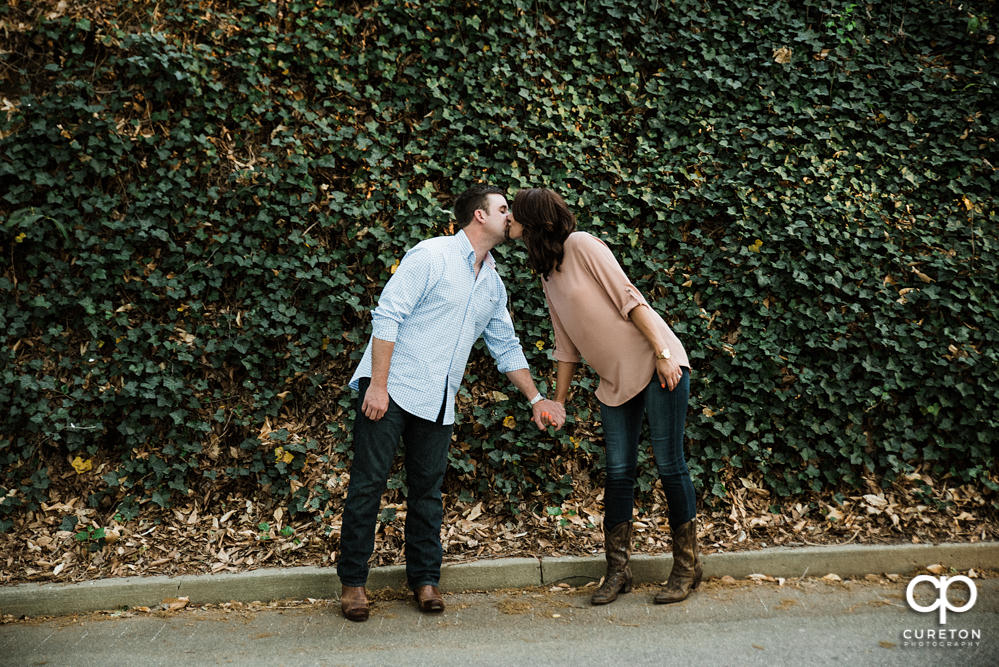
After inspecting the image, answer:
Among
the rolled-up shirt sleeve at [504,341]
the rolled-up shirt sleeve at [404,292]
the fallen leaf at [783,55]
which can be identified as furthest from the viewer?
the fallen leaf at [783,55]

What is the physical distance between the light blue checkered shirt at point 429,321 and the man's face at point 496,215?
15 centimetres

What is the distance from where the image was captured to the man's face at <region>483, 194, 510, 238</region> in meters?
3.72

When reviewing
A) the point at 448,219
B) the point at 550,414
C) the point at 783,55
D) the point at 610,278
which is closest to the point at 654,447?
the point at 550,414

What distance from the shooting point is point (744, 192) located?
194 inches

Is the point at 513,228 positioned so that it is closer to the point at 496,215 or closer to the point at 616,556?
the point at 496,215

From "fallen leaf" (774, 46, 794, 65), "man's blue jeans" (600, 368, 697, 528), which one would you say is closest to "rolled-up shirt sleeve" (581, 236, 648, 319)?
"man's blue jeans" (600, 368, 697, 528)

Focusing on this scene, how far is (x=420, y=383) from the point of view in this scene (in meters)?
3.60

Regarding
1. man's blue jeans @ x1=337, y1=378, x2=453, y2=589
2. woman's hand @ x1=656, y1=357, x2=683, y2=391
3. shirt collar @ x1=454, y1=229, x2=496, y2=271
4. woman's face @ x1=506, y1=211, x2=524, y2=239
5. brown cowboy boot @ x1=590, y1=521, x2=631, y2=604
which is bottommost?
brown cowboy boot @ x1=590, y1=521, x2=631, y2=604

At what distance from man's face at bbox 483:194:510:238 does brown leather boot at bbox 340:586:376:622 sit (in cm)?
198

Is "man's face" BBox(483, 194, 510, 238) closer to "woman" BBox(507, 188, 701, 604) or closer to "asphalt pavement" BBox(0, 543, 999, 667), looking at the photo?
"woman" BBox(507, 188, 701, 604)

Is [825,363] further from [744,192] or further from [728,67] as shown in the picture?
[728,67]

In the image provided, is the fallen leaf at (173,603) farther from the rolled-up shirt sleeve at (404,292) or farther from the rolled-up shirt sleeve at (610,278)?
the rolled-up shirt sleeve at (610,278)

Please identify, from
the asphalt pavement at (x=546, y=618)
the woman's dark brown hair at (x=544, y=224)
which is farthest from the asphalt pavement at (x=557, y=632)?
the woman's dark brown hair at (x=544, y=224)

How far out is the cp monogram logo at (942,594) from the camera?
3537 mm
